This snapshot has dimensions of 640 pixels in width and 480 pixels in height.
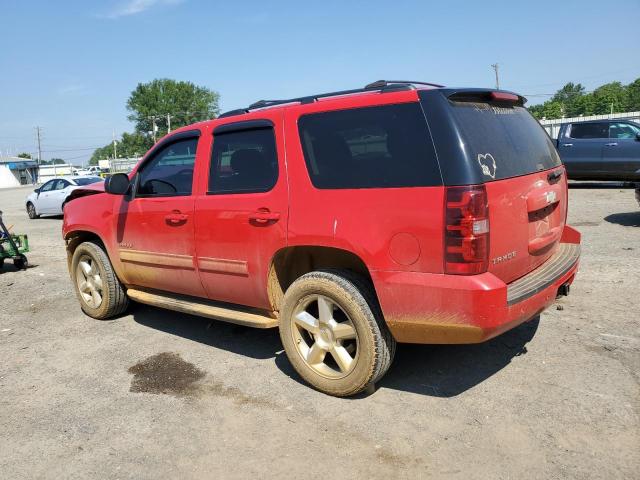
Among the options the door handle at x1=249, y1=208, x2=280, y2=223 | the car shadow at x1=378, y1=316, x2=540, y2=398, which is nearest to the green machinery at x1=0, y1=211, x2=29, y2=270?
the door handle at x1=249, y1=208, x2=280, y2=223

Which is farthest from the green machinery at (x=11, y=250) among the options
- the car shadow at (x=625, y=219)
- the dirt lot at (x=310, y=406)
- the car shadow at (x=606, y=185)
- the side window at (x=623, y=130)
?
the car shadow at (x=606, y=185)

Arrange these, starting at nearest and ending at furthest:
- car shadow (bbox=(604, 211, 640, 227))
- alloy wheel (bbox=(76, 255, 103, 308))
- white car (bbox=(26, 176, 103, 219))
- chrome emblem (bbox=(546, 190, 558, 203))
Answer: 1. chrome emblem (bbox=(546, 190, 558, 203))
2. alloy wheel (bbox=(76, 255, 103, 308))
3. car shadow (bbox=(604, 211, 640, 227))
4. white car (bbox=(26, 176, 103, 219))

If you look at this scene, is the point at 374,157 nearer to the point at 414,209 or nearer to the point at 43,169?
the point at 414,209

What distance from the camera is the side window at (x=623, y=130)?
14.4 meters

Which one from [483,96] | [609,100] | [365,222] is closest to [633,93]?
[609,100]

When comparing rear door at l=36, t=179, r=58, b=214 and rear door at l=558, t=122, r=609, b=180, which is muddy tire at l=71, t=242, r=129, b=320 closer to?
rear door at l=558, t=122, r=609, b=180

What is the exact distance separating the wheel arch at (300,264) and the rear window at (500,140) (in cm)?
102

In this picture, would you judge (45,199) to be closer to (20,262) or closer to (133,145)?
(20,262)

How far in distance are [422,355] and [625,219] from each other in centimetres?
728

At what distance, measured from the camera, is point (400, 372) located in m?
4.00

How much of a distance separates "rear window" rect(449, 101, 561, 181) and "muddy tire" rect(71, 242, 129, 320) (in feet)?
12.7

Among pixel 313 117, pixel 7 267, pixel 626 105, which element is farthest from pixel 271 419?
pixel 626 105

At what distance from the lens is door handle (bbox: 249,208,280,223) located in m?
3.80

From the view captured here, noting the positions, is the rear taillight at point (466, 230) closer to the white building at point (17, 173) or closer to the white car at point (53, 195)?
the white car at point (53, 195)
